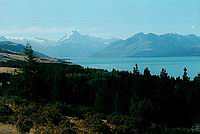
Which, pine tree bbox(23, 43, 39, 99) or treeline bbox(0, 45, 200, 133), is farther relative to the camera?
pine tree bbox(23, 43, 39, 99)

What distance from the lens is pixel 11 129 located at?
1634 inches

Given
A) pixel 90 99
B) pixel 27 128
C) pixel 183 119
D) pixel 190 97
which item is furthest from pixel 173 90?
pixel 27 128

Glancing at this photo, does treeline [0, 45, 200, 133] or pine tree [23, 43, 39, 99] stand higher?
pine tree [23, 43, 39, 99]

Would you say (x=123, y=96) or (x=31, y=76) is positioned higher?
(x=31, y=76)

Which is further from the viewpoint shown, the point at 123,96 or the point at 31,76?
the point at 123,96

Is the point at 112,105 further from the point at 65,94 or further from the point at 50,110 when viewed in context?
the point at 50,110

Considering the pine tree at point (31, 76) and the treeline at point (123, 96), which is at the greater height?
the pine tree at point (31, 76)

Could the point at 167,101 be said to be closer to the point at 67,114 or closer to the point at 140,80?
the point at 140,80

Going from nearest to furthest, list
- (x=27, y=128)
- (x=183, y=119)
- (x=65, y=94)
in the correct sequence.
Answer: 1. (x=27, y=128)
2. (x=183, y=119)
3. (x=65, y=94)

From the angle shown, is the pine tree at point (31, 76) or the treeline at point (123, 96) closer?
the treeline at point (123, 96)

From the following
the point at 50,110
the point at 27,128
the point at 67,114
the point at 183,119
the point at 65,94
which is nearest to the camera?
the point at 27,128

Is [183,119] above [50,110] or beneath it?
beneath

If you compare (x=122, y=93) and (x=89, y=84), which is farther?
(x=89, y=84)

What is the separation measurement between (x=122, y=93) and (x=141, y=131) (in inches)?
1851
